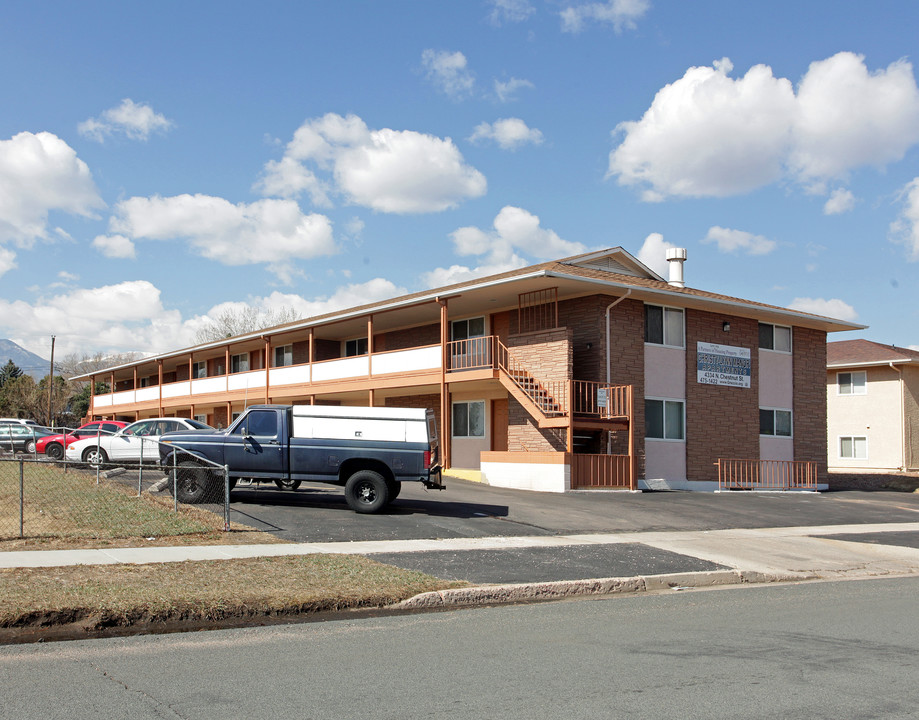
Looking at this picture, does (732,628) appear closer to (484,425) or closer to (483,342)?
(483,342)

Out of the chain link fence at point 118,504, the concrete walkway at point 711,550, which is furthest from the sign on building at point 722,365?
the chain link fence at point 118,504

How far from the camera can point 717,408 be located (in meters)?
28.5

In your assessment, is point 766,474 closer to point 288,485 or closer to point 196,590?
point 288,485

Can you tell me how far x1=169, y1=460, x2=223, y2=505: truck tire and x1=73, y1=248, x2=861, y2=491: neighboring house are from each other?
948 cm

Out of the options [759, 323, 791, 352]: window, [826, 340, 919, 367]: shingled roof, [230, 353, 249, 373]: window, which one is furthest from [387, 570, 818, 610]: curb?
[230, 353, 249, 373]: window

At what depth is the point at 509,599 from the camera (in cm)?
1057

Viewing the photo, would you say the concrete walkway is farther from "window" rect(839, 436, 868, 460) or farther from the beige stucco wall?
"window" rect(839, 436, 868, 460)

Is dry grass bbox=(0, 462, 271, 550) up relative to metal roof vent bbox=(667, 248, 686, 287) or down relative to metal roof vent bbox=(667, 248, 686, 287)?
down

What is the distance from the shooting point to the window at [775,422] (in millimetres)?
30062

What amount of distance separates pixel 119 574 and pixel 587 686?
6020 millimetres

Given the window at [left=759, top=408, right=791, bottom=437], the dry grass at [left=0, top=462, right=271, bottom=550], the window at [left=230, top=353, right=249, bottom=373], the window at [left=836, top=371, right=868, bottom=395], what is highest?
the window at [left=230, top=353, right=249, bottom=373]

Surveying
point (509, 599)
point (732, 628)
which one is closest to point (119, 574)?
point (509, 599)

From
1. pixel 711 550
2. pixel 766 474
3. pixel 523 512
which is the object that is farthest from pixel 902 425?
pixel 711 550

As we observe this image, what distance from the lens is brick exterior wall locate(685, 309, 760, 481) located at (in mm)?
27656
